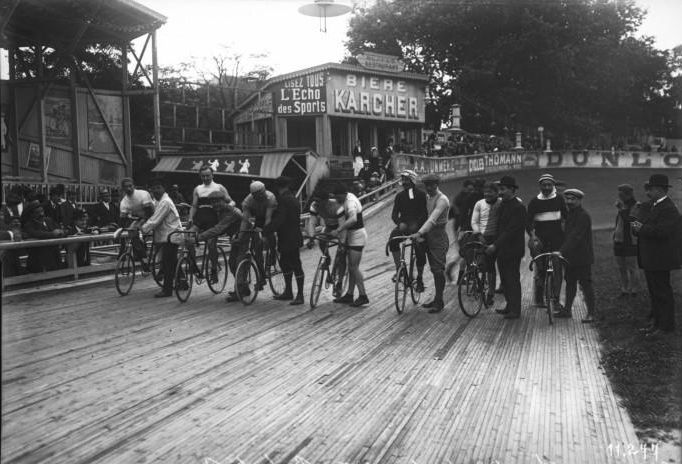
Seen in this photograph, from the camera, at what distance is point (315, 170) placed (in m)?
23.8

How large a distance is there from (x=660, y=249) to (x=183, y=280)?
6.49 metres

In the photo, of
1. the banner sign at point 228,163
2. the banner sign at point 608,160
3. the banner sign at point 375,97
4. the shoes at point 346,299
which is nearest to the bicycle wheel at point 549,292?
the shoes at point 346,299

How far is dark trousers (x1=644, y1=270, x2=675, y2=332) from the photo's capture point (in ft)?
22.7

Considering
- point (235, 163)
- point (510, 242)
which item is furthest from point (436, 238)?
point (235, 163)

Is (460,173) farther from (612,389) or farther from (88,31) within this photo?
(612,389)

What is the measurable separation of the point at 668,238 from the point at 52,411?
643 cm

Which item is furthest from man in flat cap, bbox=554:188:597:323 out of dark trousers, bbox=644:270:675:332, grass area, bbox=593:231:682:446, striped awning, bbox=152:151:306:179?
striped awning, bbox=152:151:306:179

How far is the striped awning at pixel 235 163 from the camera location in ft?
74.0

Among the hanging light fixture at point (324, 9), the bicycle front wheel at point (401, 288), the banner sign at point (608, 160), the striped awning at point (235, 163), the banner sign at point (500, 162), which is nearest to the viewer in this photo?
the hanging light fixture at point (324, 9)

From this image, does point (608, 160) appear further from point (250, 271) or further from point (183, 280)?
point (183, 280)

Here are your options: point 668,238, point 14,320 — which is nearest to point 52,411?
point 14,320

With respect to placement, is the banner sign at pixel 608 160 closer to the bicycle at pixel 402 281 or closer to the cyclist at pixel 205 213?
the bicycle at pixel 402 281

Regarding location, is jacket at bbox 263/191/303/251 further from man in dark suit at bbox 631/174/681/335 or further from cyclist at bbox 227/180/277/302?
man in dark suit at bbox 631/174/681/335

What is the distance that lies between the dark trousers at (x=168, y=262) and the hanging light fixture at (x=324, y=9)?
5.77 metres
